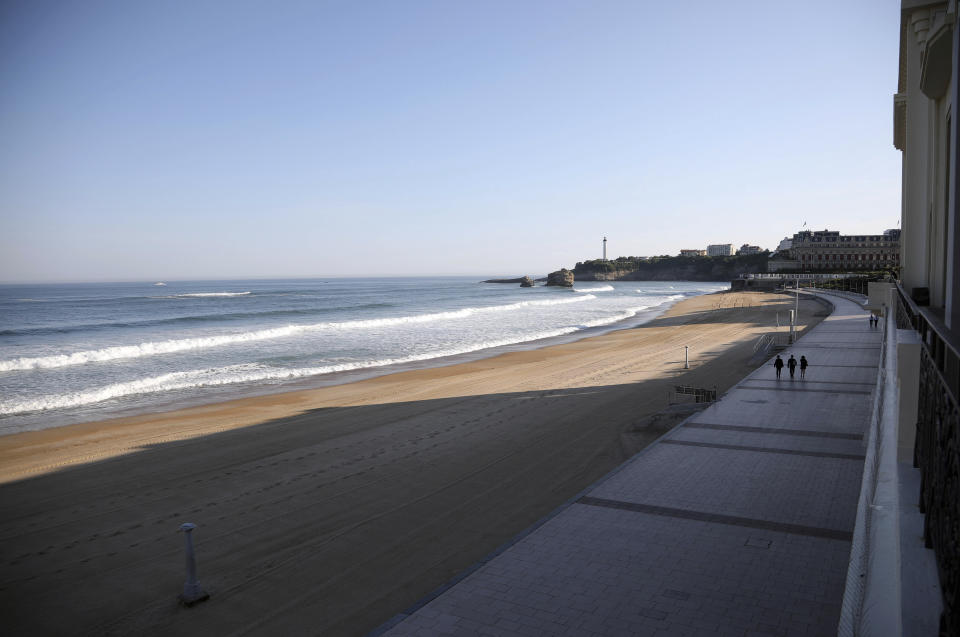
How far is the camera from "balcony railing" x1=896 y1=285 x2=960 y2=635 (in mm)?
2584

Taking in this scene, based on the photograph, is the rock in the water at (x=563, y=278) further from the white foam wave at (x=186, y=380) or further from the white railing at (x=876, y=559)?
the white railing at (x=876, y=559)

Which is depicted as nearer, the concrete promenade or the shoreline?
the concrete promenade

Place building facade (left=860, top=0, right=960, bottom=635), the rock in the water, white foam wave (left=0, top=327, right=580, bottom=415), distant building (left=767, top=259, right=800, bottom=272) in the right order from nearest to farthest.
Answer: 1. building facade (left=860, top=0, right=960, bottom=635)
2. white foam wave (left=0, top=327, right=580, bottom=415)
3. distant building (left=767, top=259, right=800, bottom=272)
4. the rock in the water

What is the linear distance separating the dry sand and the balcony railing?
5.00 meters

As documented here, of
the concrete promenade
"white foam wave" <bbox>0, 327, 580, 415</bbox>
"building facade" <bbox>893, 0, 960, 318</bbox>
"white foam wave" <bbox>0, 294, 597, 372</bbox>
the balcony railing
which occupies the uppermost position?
"building facade" <bbox>893, 0, 960, 318</bbox>

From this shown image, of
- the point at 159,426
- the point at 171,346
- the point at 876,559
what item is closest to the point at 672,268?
the point at 171,346

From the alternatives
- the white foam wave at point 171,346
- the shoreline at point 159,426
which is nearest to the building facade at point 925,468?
the shoreline at point 159,426

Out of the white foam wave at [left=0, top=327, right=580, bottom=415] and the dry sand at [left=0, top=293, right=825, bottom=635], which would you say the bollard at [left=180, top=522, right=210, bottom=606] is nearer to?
the dry sand at [left=0, top=293, right=825, bottom=635]

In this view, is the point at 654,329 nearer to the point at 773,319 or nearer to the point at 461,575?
the point at 773,319

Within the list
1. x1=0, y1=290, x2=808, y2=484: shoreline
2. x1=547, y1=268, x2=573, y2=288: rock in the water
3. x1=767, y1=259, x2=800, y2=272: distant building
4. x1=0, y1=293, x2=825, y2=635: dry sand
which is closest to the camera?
x1=0, y1=293, x2=825, y2=635: dry sand

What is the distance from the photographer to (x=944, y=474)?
9.91ft

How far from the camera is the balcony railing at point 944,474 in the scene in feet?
8.48

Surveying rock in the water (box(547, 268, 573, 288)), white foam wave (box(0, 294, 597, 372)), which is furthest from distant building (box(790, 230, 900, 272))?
white foam wave (box(0, 294, 597, 372))

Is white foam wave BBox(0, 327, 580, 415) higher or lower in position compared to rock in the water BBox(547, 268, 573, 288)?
lower
